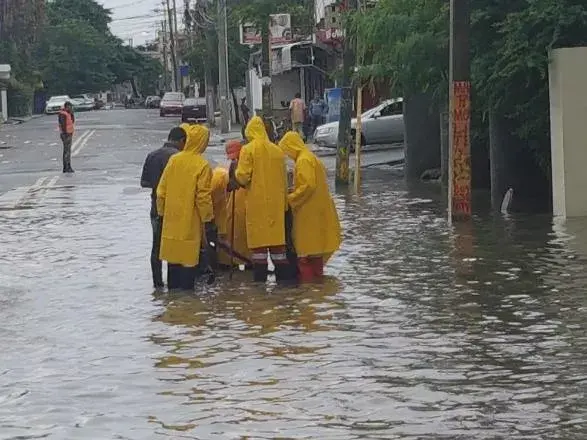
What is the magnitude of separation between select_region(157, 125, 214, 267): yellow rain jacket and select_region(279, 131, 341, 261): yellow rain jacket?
839 millimetres

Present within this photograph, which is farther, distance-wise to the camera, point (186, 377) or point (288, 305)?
point (288, 305)

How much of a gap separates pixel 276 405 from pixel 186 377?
1.09m

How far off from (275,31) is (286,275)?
40.4m

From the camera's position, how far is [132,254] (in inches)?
617

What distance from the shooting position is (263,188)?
40.7ft

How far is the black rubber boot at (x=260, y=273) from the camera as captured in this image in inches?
506

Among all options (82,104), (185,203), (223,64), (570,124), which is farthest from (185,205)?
(82,104)

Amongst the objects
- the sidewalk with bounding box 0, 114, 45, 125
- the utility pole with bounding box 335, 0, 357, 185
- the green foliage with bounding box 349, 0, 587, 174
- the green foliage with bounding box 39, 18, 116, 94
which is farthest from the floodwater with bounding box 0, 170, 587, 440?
the green foliage with bounding box 39, 18, 116, 94

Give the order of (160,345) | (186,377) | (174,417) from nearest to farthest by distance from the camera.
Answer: (174,417), (186,377), (160,345)

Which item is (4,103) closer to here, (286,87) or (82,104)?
(82,104)

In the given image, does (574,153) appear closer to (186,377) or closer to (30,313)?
(30,313)

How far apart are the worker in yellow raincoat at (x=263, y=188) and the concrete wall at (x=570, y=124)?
5644 mm

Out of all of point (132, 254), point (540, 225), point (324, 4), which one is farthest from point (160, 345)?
point (324, 4)

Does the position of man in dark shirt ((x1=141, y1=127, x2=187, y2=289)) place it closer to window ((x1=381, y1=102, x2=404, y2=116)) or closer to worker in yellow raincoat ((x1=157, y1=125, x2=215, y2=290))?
worker in yellow raincoat ((x1=157, y1=125, x2=215, y2=290))
